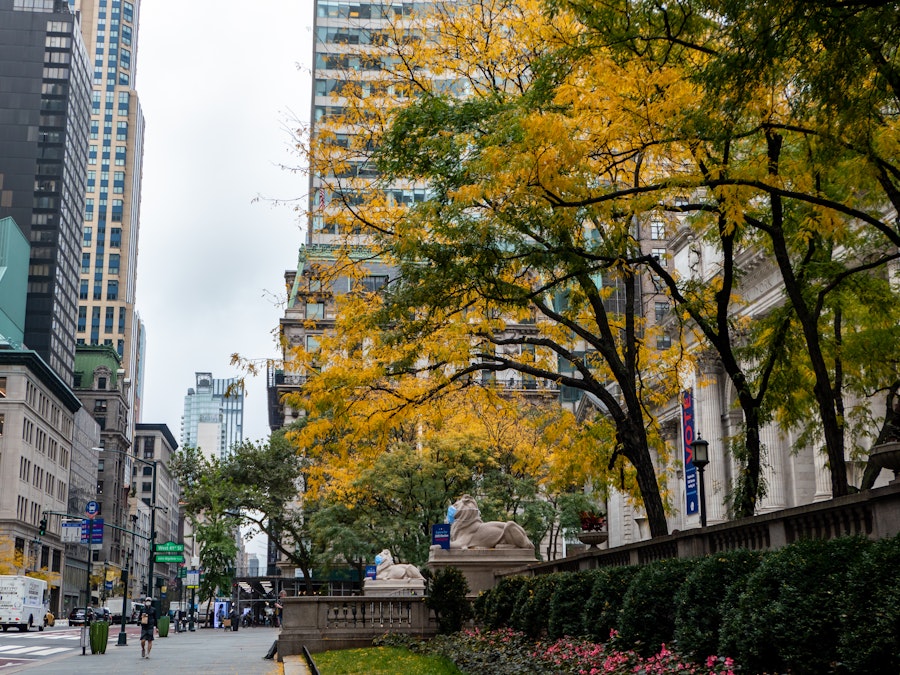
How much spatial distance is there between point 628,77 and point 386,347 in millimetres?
8199

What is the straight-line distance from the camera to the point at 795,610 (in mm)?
10391

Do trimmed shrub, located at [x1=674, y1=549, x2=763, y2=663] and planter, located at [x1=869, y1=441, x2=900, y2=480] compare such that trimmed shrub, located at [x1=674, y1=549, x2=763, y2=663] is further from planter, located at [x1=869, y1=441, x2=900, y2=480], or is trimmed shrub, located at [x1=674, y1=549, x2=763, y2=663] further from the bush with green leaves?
the bush with green leaves

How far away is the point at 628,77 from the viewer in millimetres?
16781

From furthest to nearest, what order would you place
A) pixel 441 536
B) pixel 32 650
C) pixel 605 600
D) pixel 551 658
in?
pixel 32 650 → pixel 441 536 → pixel 605 600 → pixel 551 658

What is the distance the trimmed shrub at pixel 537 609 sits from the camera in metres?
19.8

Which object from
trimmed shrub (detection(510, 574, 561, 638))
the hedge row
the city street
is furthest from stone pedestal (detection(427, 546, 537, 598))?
the hedge row

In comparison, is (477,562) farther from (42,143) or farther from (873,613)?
(42,143)

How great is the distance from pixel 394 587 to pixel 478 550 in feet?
18.0

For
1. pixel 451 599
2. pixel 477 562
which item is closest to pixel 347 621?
pixel 477 562

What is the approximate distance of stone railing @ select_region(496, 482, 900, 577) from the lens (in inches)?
410

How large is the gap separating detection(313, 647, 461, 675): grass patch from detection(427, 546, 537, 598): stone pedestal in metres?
3.93

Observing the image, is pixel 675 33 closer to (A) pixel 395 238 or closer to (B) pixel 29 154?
(A) pixel 395 238

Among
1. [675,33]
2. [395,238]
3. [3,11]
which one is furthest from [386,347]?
[3,11]

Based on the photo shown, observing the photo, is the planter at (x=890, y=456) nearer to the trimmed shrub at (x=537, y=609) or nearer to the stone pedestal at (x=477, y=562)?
the trimmed shrub at (x=537, y=609)
